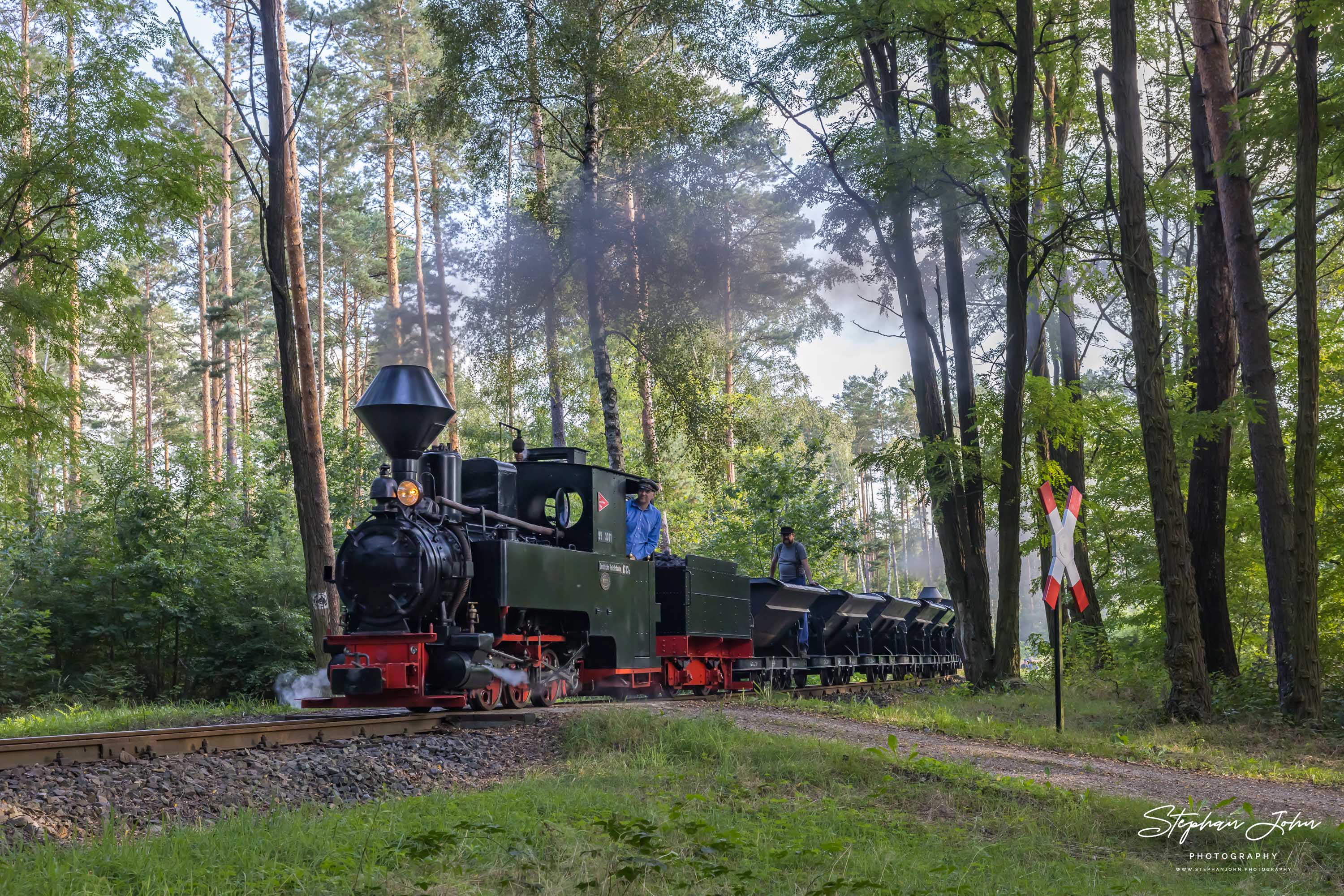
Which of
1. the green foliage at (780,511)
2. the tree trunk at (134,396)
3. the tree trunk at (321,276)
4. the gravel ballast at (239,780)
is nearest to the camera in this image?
the gravel ballast at (239,780)

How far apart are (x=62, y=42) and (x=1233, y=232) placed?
28479mm

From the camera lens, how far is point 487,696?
10148 millimetres

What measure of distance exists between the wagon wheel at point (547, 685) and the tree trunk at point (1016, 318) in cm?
647

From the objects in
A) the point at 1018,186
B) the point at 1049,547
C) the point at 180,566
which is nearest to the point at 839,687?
the point at 1049,547

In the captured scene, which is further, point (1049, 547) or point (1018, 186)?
point (1049, 547)

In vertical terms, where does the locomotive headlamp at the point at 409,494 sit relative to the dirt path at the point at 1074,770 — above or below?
above

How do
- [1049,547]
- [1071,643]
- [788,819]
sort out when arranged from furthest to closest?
[1071,643]
[1049,547]
[788,819]

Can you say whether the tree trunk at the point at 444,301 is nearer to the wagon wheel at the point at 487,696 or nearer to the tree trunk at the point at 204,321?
the tree trunk at the point at 204,321

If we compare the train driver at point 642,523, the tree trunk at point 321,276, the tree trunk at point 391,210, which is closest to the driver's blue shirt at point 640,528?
the train driver at point 642,523

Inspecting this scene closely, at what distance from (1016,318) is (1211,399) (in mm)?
2661

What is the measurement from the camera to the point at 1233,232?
41.5 feet

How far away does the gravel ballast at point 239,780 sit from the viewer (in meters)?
5.13

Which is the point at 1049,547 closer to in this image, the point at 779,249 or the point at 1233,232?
the point at 1233,232

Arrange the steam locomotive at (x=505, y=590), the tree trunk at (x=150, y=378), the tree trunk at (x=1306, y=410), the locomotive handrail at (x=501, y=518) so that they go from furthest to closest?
the tree trunk at (x=150, y=378) < the tree trunk at (x=1306, y=410) < the locomotive handrail at (x=501, y=518) < the steam locomotive at (x=505, y=590)
